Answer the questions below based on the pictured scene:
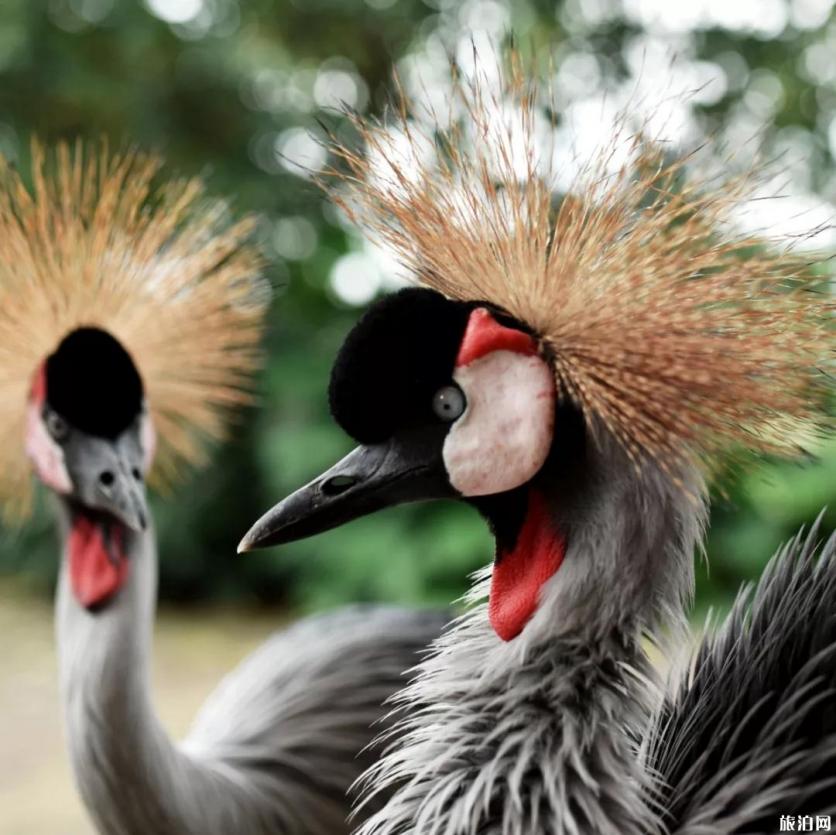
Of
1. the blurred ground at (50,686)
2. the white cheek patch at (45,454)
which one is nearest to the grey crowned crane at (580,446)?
the white cheek patch at (45,454)

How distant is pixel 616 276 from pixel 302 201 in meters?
3.19

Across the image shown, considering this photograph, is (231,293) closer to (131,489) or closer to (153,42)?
(131,489)

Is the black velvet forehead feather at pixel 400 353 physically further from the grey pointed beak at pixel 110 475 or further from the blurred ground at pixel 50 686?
the blurred ground at pixel 50 686

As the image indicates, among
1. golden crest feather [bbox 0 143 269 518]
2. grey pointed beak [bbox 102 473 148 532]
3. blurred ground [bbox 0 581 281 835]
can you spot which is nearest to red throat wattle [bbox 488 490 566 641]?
grey pointed beak [bbox 102 473 148 532]

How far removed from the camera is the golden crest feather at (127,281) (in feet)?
3.70

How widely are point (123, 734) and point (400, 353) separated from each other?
625 mm

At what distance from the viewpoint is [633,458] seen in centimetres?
66

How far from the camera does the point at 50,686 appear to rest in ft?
11.1

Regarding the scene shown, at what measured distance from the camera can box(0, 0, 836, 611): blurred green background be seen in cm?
324

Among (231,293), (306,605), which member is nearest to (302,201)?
(306,605)

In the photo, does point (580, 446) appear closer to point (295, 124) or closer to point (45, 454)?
point (45, 454)

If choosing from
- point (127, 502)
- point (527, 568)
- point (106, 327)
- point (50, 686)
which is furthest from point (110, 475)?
point (50, 686)

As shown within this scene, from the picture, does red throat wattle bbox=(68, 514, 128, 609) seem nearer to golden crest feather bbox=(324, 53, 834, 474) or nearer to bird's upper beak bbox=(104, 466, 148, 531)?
bird's upper beak bbox=(104, 466, 148, 531)

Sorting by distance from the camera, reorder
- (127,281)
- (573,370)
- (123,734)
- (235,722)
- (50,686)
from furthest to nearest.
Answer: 1. (50,686)
2. (235,722)
3. (127,281)
4. (123,734)
5. (573,370)
